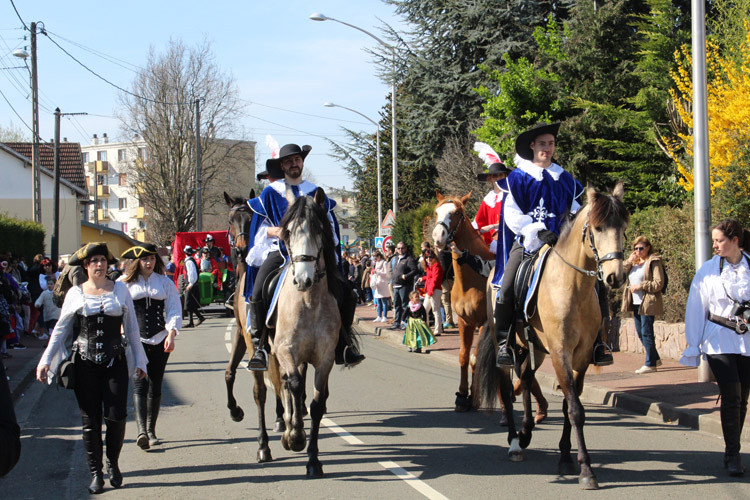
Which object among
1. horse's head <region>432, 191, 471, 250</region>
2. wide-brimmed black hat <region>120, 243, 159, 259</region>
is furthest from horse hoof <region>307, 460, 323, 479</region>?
horse's head <region>432, 191, 471, 250</region>

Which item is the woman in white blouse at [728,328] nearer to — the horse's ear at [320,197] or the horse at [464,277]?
the horse's ear at [320,197]

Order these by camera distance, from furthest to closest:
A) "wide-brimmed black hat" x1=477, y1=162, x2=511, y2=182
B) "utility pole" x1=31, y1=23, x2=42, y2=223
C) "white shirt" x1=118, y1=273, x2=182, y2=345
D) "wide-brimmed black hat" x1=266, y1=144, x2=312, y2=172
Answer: "utility pole" x1=31, y1=23, x2=42, y2=223
"wide-brimmed black hat" x1=477, y1=162, x2=511, y2=182
"white shirt" x1=118, y1=273, x2=182, y2=345
"wide-brimmed black hat" x1=266, y1=144, x2=312, y2=172

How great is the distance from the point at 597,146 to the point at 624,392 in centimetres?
1305

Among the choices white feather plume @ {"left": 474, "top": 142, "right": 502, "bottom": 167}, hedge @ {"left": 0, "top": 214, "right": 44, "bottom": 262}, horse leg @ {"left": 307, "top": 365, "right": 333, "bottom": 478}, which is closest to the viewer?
horse leg @ {"left": 307, "top": 365, "right": 333, "bottom": 478}

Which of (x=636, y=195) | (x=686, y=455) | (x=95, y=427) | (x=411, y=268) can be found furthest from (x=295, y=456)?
(x=636, y=195)

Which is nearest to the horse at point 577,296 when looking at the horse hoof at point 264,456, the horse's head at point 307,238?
the horse's head at point 307,238

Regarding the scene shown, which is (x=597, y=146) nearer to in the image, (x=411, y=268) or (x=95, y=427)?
(x=411, y=268)

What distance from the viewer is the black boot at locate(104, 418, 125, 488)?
6.43m

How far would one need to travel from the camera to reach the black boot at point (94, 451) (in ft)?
20.8

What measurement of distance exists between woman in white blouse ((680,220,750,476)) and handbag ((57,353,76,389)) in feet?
16.9

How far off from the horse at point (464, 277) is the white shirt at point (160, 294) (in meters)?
3.31

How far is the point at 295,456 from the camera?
7.50 metres

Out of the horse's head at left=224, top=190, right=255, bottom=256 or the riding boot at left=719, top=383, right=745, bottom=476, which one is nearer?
the riding boot at left=719, top=383, right=745, bottom=476

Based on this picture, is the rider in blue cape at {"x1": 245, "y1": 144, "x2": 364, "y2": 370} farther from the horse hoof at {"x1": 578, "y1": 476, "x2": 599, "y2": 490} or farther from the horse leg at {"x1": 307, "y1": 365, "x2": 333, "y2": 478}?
the horse hoof at {"x1": 578, "y1": 476, "x2": 599, "y2": 490}
